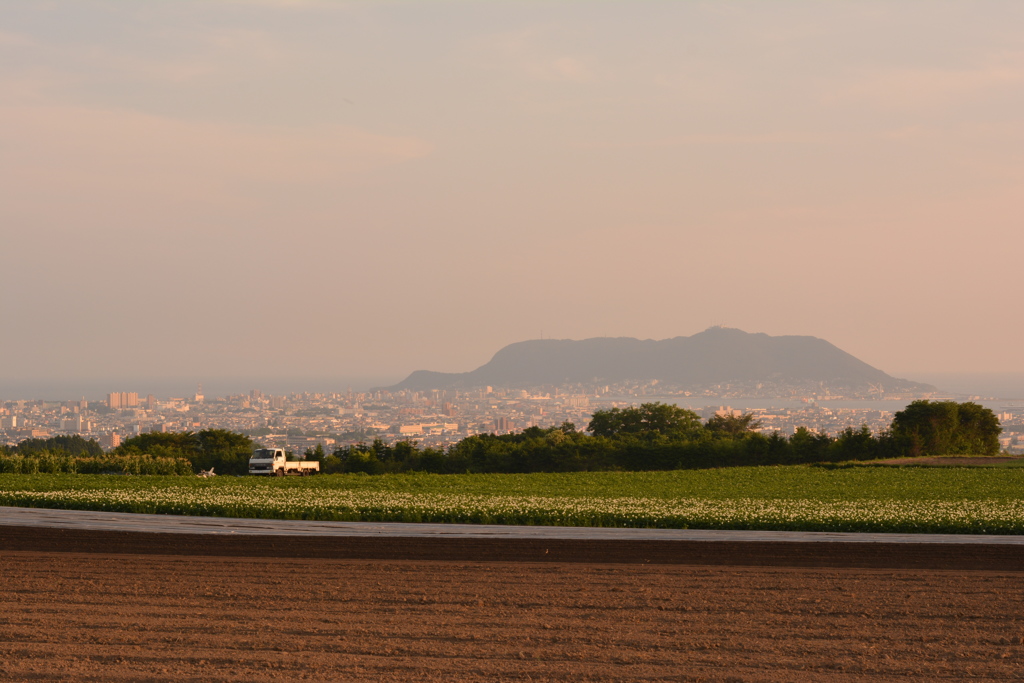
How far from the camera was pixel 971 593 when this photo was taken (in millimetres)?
8812

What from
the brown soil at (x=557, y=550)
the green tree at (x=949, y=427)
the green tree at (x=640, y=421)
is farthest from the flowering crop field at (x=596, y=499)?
the green tree at (x=640, y=421)

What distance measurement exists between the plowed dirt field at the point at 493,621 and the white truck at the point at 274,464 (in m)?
21.5

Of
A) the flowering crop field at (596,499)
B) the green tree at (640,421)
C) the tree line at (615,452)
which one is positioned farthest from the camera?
the green tree at (640,421)

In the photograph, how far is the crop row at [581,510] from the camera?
45.1ft

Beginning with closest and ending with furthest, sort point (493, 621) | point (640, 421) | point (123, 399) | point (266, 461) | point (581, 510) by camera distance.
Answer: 1. point (493, 621)
2. point (581, 510)
3. point (266, 461)
4. point (640, 421)
5. point (123, 399)

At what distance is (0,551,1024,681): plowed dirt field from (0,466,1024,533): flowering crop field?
386cm

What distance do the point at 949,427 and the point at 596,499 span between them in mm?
38402

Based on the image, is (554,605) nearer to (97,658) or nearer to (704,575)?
(704,575)

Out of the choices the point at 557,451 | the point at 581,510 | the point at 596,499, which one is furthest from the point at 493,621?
the point at 557,451

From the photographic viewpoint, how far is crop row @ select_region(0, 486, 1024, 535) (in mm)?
13734

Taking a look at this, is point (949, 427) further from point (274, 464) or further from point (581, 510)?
point (581, 510)

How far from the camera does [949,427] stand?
4994 centimetres

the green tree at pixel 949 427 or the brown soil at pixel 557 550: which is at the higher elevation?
the green tree at pixel 949 427

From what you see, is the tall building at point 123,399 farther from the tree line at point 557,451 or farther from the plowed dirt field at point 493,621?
the plowed dirt field at point 493,621
